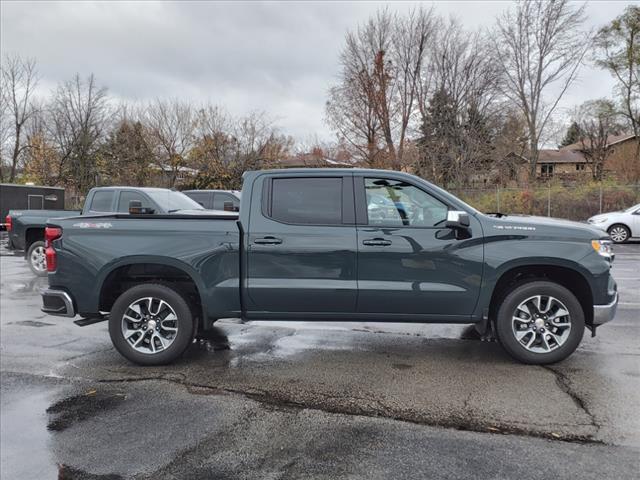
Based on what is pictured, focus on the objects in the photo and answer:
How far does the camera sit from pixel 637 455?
10.2ft

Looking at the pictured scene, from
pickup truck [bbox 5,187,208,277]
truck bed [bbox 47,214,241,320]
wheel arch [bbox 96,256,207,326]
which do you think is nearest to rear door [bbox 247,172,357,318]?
truck bed [bbox 47,214,241,320]

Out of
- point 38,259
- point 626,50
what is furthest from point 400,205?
point 626,50

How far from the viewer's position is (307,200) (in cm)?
498

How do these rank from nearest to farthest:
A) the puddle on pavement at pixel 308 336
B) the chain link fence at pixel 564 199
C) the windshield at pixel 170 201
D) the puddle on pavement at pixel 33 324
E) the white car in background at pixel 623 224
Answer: the puddle on pavement at pixel 308 336
the puddle on pavement at pixel 33 324
the windshield at pixel 170 201
the white car in background at pixel 623 224
the chain link fence at pixel 564 199

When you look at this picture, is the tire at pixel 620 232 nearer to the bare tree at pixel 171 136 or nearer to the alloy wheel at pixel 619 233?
the alloy wheel at pixel 619 233

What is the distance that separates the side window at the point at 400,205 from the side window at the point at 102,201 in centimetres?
790

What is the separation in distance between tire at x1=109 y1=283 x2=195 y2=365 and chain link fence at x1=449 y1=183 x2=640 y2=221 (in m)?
21.4

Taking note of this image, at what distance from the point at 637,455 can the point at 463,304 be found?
1890mm

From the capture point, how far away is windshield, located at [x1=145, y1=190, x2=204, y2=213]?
419 inches

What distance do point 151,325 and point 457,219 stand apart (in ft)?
10.4

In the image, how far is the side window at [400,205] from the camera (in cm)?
482

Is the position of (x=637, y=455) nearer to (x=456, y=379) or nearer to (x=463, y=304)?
(x=456, y=379)

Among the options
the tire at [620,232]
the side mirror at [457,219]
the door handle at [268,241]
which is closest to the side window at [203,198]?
the door handle at [268,241]

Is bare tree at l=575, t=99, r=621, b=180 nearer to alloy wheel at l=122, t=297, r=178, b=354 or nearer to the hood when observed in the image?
the hood
